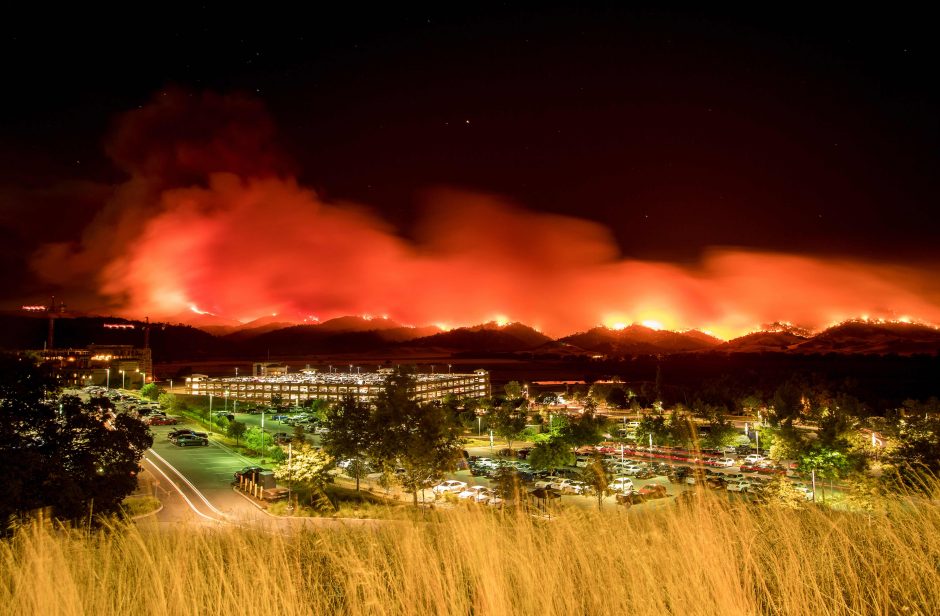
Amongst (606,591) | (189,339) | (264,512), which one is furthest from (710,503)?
(189,339)

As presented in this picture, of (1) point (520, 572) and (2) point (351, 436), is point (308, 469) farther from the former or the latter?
(1) point (520, 572)

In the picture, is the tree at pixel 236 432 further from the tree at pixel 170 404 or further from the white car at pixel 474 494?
the white car at pixel 474 494

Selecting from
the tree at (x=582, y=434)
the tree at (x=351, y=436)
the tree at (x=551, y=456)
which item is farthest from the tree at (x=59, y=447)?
the tree at (x=582, y=434)

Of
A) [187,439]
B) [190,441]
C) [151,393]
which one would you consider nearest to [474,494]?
[190,441]

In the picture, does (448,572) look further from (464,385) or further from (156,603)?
(464,385)

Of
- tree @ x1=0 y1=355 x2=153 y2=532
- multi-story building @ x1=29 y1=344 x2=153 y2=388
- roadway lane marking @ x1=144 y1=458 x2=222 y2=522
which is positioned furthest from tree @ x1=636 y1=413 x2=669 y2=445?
multi-story building @ x1=29 y1=344 x2=153 y2=388

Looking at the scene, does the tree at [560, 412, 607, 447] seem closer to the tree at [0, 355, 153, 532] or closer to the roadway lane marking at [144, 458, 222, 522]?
the roadway lane marking at [144, 458, 222, 522]
